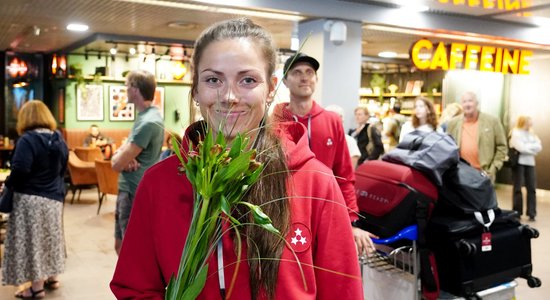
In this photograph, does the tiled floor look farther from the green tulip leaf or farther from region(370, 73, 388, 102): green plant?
region(370, 73, 388, 102): green plant

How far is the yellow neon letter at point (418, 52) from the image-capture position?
280 inches

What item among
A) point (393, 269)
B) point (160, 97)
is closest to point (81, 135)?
point (160, 97)

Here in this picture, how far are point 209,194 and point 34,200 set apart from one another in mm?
3538

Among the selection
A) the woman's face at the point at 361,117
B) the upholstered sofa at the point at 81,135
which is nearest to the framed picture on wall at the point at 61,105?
the upholstered sofa at the point at 81,135

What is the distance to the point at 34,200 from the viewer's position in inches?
160

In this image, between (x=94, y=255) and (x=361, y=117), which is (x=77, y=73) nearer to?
(x=94, y=255)

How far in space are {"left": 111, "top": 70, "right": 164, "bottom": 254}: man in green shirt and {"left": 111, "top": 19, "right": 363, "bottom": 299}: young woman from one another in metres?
2.48

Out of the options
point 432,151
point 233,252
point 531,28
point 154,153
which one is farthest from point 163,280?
point 531,28

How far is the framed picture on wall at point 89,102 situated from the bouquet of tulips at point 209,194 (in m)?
11.1

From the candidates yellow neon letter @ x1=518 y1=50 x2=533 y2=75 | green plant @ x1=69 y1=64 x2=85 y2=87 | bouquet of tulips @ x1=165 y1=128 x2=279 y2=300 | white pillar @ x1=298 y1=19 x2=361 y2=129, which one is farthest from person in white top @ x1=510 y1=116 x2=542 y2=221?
green plant @ x1=69 y1=64 x2=85 y2=87

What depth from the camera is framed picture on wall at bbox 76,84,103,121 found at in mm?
11344

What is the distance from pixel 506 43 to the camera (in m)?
8.16

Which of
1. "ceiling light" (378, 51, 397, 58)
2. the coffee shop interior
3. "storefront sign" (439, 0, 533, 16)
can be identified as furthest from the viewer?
"ceiling light" (378, 51, 397, 58)

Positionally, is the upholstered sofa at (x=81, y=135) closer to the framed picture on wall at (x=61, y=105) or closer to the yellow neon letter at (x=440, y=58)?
the framed picture on wall at (x=61, y=105)
